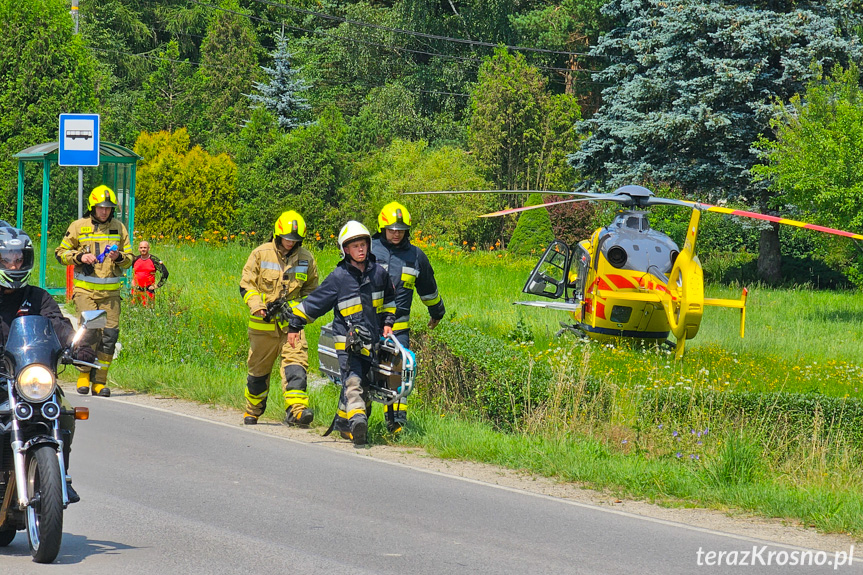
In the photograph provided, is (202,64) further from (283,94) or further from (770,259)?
(770,259)

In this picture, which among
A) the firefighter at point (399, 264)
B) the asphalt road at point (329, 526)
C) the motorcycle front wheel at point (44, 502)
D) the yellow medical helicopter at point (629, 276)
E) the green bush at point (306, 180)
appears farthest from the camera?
the green bush at point (306, 180)

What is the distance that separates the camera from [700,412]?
10898mm

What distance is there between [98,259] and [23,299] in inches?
266

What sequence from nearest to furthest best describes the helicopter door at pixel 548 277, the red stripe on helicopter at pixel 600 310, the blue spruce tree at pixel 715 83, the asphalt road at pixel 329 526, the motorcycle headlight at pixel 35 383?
the motorcycle headlight at pixel 35 383
the asphalt road at pixel 329 526
the red stripe on helicopter at pixel 600 310
the helicopter door at pixel 548 277
the blue spruce tree at pixel 715 83

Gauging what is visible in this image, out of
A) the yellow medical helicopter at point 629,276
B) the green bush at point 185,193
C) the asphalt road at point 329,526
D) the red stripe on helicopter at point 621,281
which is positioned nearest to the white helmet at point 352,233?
the asphalt road at point 329,526

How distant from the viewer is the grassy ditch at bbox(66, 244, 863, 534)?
9.44 metres

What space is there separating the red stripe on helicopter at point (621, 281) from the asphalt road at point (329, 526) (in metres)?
7.28

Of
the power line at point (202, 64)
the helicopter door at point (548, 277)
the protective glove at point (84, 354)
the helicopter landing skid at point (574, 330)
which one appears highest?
the power line at point (202, 64)

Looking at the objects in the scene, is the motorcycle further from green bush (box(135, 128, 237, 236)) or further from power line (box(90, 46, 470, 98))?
power line (box(90, 46, 470, 98))

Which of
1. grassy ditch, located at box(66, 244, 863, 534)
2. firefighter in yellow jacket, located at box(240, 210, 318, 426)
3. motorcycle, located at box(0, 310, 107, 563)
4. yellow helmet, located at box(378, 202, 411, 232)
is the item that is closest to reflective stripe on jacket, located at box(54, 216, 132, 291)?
grassy ditch, located at box(66, 244, 863, 534)

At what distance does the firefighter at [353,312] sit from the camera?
10211 mm

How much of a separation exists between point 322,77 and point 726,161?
88.7 ft

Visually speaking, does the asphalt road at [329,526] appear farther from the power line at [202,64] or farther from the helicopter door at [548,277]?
the power line at [202,64]

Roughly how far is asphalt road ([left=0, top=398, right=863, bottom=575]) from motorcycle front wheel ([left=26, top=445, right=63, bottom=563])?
0.17m
